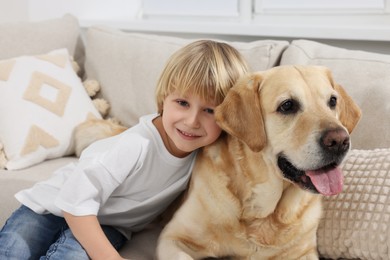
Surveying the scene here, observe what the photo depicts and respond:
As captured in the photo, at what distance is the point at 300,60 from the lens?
1896mm

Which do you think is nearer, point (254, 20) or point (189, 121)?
point (189, 121)

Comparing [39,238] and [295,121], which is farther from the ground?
[295,121]

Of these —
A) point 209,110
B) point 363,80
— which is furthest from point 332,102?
point 363,80

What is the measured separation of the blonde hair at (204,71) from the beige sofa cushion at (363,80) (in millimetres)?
401

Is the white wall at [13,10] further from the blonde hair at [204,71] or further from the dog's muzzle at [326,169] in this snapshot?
the dog's muzzle at [326,169]

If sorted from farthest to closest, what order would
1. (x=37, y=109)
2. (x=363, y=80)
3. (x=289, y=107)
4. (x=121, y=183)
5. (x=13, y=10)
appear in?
(x=13, y=10)
(x=37, y=109)
(x=363, y=80)
(x=121, y=183)
(x=289, y=107)

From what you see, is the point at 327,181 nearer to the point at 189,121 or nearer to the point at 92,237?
the point at 189,121

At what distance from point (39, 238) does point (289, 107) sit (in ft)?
2.61

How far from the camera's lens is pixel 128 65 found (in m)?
2.37

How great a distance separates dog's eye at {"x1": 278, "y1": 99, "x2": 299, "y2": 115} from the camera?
134 centimetres

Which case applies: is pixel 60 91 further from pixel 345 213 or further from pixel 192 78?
pixel 345 213

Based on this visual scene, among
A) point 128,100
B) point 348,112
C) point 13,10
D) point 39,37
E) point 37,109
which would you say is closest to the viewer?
point 348,112

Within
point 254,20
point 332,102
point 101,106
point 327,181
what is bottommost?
point 101,106

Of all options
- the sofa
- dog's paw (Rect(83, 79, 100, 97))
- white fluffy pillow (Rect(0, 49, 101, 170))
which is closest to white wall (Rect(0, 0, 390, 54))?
the sofa
